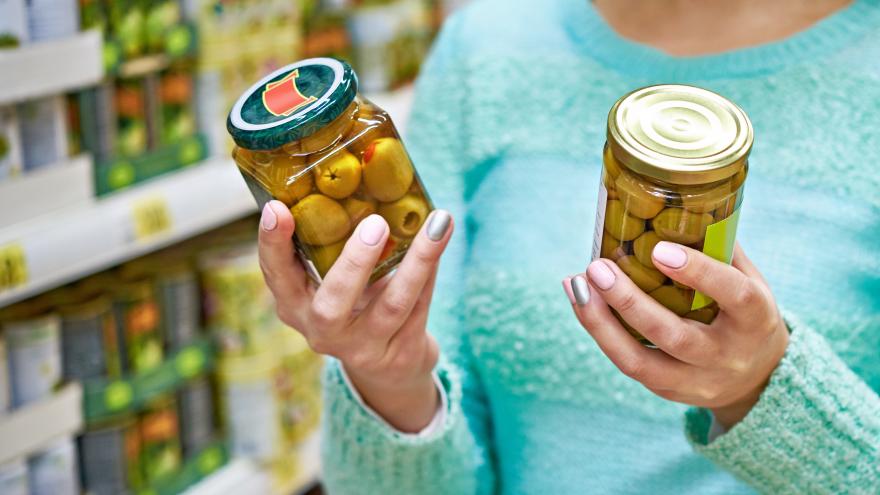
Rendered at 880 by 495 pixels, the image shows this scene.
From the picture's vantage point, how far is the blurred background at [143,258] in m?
1.45

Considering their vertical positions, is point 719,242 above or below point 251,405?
above

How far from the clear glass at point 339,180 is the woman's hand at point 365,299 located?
0.02 m

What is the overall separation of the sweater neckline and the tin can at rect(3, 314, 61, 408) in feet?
3.11

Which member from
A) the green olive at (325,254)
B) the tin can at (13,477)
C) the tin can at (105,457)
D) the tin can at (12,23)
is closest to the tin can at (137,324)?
the tin can at (105,457)

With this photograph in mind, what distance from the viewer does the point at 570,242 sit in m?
0.98

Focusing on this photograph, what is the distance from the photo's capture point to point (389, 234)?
2.51ft

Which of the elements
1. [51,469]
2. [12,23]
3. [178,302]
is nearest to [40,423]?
[51,469]

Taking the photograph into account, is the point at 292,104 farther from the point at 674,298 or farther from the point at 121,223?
the point at 121,223

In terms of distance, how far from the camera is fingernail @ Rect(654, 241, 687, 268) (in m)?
0.64

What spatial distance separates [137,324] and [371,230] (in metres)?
1.07

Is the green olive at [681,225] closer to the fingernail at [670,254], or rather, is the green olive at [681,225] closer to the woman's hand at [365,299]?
the fingernail at [670,254]

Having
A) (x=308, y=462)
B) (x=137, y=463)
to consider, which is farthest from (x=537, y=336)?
(x=308, y=462)

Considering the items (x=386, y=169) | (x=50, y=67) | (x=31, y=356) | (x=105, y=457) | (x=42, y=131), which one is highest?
(x=386, y=169)

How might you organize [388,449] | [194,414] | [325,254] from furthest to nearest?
[194,414], [388,449], [325,254]
